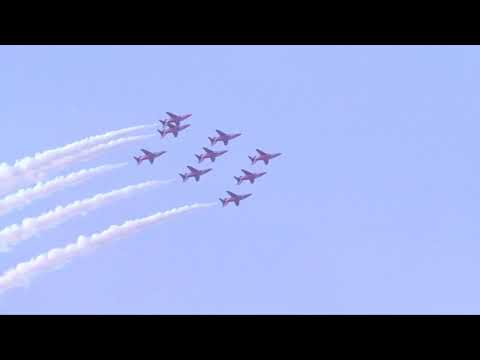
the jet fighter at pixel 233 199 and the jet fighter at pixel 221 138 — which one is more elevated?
the jet fighter at pixel 221 138

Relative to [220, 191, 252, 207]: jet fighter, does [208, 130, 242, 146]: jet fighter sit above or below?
above
